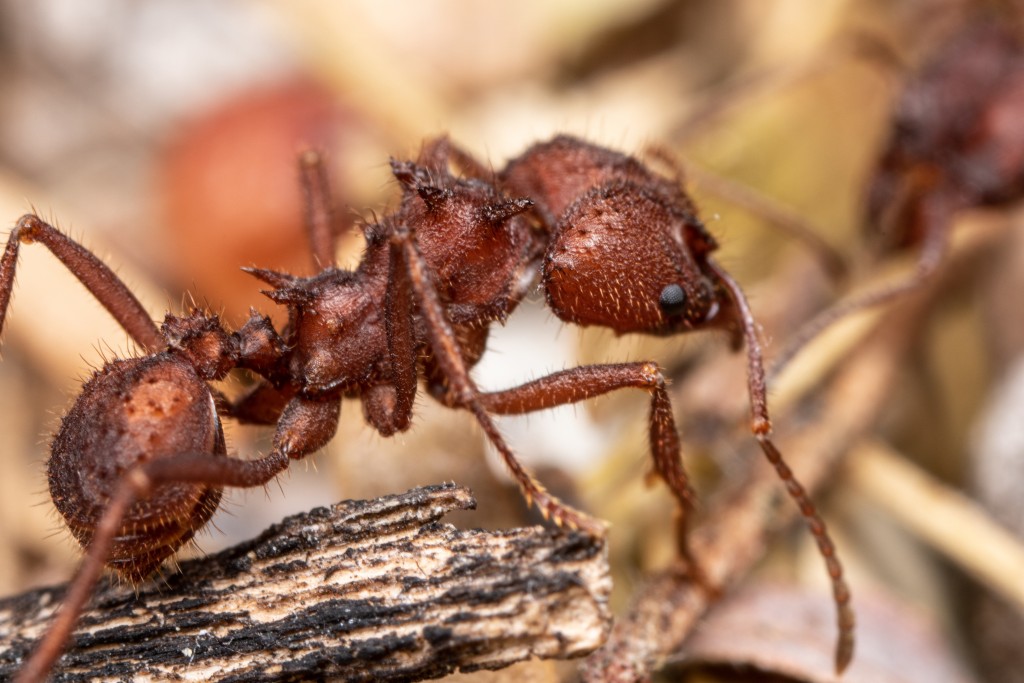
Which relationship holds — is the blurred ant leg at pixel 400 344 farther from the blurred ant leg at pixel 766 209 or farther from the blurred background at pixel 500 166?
the blurred ant leg at pixel 766 209

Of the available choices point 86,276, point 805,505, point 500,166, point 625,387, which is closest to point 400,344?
point 625,387

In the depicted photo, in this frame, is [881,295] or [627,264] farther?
[881,295]

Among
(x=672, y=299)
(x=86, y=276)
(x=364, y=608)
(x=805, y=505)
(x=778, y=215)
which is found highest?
(x=778, y=215)

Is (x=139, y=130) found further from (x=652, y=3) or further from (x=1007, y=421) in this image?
(x=1007, y=421)

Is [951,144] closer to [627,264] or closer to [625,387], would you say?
[627,264]

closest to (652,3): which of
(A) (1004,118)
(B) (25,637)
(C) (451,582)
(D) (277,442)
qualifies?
(A) (1004,118)
